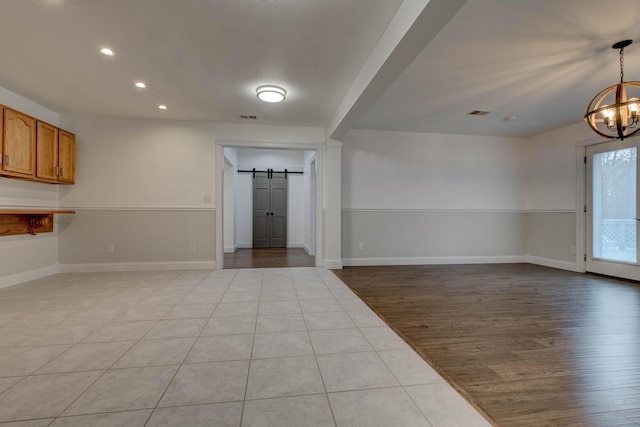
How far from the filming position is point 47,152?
12.2 feet

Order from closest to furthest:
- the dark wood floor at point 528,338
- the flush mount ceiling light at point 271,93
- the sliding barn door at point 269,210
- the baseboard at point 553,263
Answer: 1. the dark wood floor at point 528,338
2. the flush mount ceiling light at point 271,93
3. the baseboard at point 553,263
4. the sliding barn door at point 269,210

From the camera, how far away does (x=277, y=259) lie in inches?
218

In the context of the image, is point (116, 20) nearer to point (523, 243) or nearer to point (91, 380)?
point (91, 380)

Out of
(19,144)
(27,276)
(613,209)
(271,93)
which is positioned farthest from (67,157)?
(613,209)

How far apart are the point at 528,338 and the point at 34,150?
5702 mm

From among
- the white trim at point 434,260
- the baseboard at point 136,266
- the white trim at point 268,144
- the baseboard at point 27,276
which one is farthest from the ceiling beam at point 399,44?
the baseboard at point 27,276

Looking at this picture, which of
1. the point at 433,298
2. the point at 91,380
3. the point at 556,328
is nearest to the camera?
the point at 91,380

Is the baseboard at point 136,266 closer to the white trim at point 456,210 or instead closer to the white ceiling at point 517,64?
the white trim at point 456,210

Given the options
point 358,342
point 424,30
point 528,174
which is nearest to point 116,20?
point 424,30

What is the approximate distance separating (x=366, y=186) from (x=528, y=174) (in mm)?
3350

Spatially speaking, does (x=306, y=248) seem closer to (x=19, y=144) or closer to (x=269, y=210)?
(x=269, y=210)

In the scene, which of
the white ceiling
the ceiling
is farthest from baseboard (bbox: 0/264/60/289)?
the white ceiling

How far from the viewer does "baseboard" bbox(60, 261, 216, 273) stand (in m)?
4.27

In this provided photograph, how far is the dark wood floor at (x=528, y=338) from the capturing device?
4.67 ft
